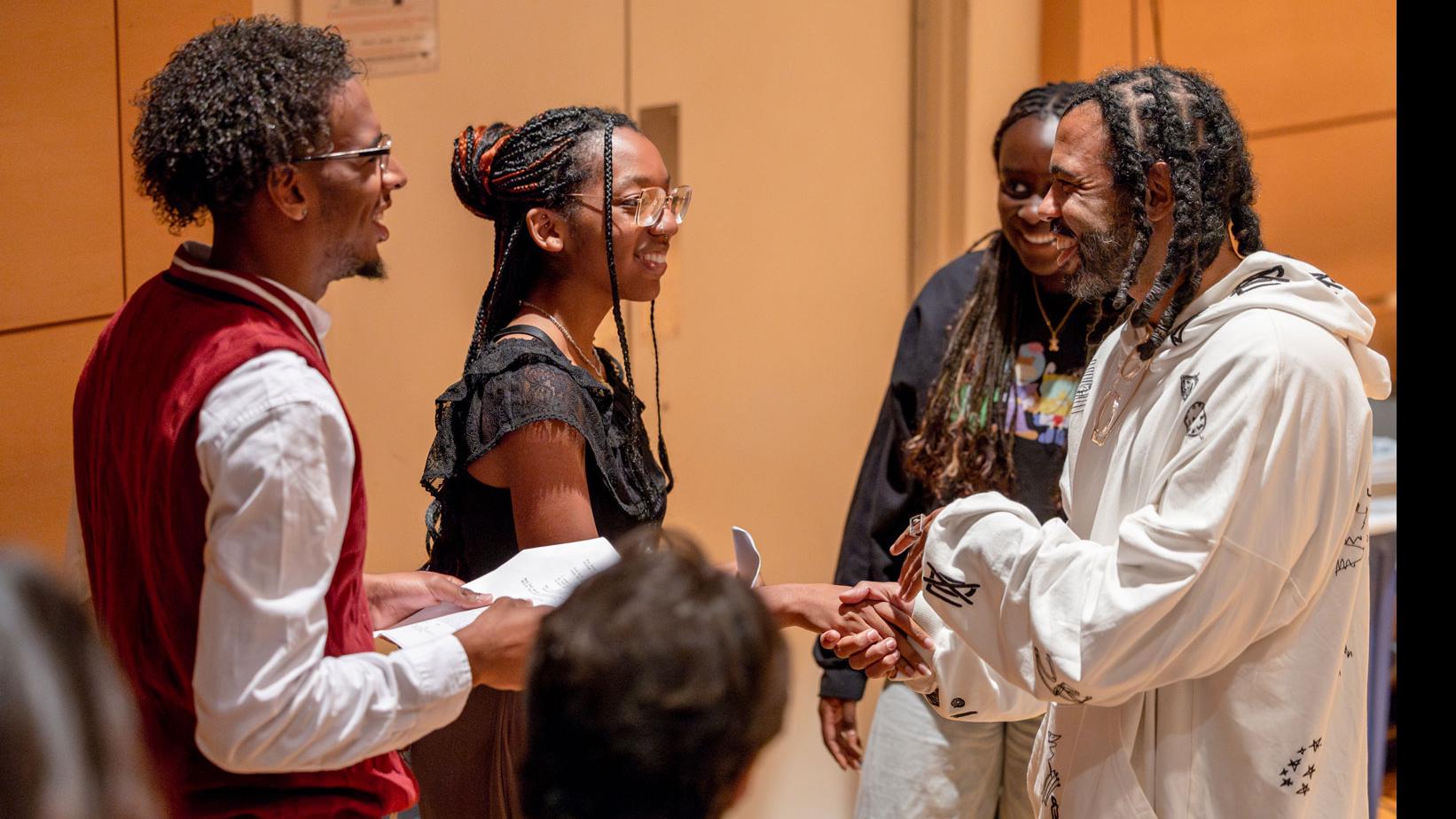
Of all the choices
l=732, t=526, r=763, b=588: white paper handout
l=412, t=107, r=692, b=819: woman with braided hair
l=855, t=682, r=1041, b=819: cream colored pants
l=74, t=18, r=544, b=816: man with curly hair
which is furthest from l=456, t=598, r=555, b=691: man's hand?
l=855, t=682, r=1041, b=819: cream colored pants

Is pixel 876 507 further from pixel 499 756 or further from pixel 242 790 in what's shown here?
pixel 242 790

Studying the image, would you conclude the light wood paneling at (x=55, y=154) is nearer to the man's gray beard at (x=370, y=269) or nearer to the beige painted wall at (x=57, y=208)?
the beige painted wall at (x=57, y=208)

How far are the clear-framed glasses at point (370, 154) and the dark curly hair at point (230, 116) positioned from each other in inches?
0.4

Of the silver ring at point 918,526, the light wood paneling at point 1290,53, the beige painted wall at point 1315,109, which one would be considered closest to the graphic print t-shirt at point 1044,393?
the silver ring at point 918,526

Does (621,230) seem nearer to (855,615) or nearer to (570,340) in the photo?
(570,340)

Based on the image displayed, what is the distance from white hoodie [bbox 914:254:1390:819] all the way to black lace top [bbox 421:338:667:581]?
19.0 inches

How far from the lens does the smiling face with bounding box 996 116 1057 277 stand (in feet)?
8.66

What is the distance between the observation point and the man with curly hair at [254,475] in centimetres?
128

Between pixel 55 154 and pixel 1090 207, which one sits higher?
pixel 55 154

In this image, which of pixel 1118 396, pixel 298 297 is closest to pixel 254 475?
pixel 298 297

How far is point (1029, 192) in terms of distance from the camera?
8.82 feet

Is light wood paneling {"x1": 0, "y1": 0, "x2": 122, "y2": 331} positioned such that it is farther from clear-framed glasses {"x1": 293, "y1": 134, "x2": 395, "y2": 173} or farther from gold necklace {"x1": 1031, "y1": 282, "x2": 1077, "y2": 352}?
gold necklace {"x1": 1031, "y1": 282, "x2": 1077, "y2": 352}

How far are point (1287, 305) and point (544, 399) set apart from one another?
101 centimetres

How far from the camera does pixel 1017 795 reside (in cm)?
252
